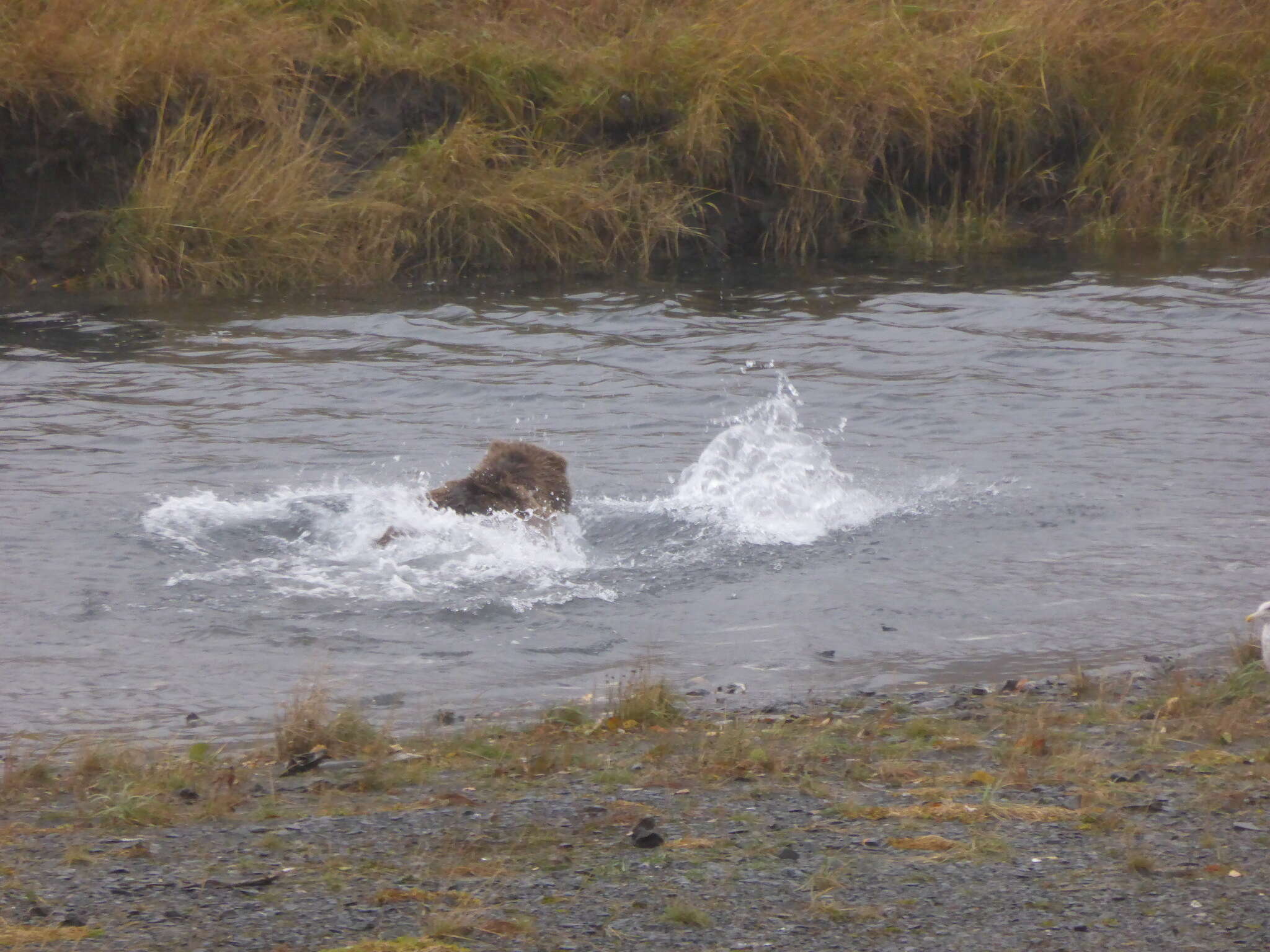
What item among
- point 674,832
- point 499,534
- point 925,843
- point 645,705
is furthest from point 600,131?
point 925,843

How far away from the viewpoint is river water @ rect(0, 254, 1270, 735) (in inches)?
278

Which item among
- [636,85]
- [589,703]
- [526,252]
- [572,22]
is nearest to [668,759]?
[589,703]

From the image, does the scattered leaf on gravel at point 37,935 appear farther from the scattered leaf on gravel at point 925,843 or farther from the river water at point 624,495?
the river water at point 624,495

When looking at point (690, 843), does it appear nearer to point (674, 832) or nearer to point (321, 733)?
point (674, 832)

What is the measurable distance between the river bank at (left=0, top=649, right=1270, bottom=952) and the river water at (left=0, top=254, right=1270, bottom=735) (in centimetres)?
89

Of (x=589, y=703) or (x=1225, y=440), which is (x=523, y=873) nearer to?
(x=589, y=703)

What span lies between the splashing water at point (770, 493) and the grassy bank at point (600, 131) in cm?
763

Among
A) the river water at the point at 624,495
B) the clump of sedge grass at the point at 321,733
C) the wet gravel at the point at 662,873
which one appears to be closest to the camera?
the wet gravel at the point at 662,873

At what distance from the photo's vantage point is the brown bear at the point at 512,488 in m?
8.41

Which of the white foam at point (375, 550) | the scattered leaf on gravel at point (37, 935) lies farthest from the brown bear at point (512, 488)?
the scattered leaf on gravel at point (37, 935)

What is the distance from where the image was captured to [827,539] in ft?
28.6

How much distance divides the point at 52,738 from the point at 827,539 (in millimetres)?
4308

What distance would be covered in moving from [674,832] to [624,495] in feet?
16.7

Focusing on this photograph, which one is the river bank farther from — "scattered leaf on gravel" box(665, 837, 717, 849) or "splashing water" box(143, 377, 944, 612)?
"splashing water" box(143, 377, 944, 612)
